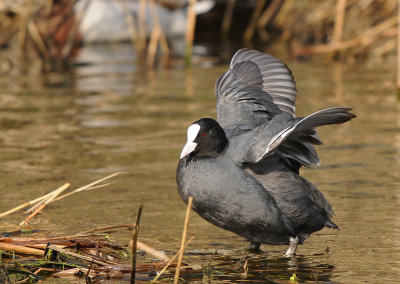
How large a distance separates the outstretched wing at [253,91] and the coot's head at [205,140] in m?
0.36

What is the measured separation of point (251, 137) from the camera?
4180 mm

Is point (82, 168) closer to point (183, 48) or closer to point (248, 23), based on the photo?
point (183, 48)

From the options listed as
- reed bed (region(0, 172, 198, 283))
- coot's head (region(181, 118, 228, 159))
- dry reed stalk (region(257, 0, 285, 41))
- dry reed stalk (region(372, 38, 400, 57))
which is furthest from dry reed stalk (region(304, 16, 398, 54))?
reed bed (region(0, 172, 198, 283))

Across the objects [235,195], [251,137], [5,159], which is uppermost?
[251,137]

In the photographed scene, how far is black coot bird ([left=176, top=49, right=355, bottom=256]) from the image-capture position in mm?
4043

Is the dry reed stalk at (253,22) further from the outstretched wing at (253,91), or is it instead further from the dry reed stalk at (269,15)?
the outstretched wing at (253,91)

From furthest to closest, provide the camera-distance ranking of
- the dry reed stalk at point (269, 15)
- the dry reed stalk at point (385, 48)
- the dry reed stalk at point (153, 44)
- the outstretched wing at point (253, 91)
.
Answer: the dry reed stalk at point (269, 15), the dry reed stalk at point (385, 48), the dry reed stalk at point (153, 44), the outstretched wing at point (253, 91)

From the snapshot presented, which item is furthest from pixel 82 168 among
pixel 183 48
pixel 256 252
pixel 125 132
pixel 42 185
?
pixel 183 48

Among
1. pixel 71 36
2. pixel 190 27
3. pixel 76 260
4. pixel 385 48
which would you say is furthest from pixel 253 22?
pixel 76 260

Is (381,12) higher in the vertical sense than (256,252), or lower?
higher

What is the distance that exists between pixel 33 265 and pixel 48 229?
84cm

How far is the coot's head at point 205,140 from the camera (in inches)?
163

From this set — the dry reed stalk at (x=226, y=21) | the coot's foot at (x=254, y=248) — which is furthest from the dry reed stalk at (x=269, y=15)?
the coot's foot at (x=254, y=248)

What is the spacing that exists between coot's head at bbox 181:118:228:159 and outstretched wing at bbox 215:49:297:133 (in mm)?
360
